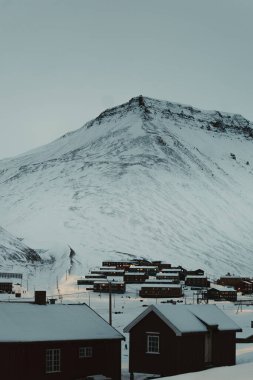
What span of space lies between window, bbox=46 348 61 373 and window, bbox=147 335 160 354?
585 centimetres

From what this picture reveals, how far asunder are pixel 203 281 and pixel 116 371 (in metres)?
116

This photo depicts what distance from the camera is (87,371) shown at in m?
33.9

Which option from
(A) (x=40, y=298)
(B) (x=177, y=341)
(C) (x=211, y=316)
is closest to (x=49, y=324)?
(A) (x=40, y=298)

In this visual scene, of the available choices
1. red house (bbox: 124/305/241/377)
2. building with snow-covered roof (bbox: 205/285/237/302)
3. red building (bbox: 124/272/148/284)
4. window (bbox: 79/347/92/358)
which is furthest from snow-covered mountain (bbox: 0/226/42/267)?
window (bbox: 79/347/92/358)

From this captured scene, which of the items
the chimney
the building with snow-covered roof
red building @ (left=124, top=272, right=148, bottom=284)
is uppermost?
the chimney

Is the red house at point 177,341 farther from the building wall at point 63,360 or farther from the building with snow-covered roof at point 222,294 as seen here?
the building with snow-covered roof at point 222,294

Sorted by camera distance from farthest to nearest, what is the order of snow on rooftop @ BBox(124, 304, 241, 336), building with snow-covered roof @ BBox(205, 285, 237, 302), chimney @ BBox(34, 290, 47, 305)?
building with snow-covered roof @ BBox(205, 285, 237, 302)
chimney @ BBox(34, 290, 47, 305)
snow on rooftop @ BBox(124, 304, 241, 336)

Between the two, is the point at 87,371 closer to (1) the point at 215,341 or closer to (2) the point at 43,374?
(2) the point at 43,374

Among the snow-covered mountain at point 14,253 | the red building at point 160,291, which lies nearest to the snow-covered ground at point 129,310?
the red building at point 160,291

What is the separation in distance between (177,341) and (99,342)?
4.17 metres

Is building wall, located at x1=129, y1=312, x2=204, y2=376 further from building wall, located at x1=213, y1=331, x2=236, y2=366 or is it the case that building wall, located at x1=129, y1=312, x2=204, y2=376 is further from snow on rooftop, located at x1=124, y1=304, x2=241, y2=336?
building wall, located at x1=213, y1=331, x2=236, y2=366

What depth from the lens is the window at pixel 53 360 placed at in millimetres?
31902

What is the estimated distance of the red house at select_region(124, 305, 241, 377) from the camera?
34.8 metres

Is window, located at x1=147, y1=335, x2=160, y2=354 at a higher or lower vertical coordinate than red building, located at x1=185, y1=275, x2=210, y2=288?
higher
